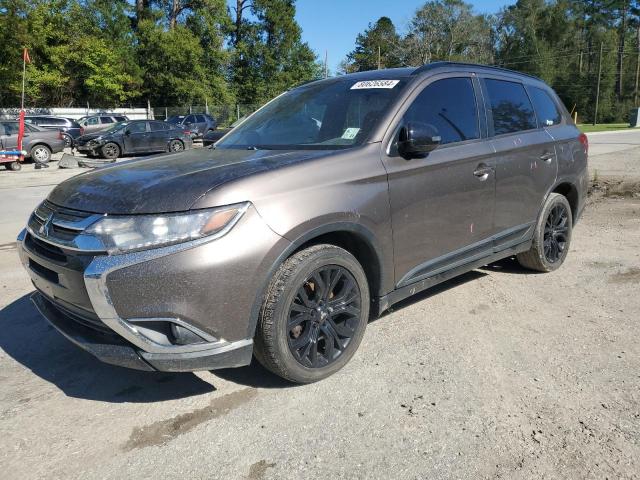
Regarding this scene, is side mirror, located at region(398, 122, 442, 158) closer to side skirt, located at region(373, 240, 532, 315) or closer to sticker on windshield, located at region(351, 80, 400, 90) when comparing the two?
sticker on windshield, located at region(351, 80, 400, 90)

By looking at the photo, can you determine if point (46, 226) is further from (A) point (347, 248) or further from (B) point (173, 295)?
(A) point (347, 248)

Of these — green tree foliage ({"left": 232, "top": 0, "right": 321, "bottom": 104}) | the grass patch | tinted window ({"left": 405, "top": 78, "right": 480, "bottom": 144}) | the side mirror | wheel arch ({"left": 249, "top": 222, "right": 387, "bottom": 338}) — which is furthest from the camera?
green tree foliage ({"left": 232, "top": 0, "right": 321, "bottom": 104})

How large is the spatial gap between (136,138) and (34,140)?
3.96 m

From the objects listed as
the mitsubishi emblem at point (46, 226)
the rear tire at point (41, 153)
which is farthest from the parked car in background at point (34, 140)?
the mitsubishi emblem at point (46, 226)

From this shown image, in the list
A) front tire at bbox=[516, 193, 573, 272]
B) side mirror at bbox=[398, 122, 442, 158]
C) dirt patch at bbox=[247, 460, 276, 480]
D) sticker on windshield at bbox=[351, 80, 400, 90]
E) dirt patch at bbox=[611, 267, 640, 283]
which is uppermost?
sticker on windshield at bbox=[351, 80, 400, 90]

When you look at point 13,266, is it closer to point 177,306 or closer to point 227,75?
point 177,306

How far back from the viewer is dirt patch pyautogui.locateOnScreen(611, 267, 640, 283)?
4.86 metres

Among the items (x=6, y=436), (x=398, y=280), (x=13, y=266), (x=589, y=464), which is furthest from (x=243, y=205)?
(x=13, y=266)

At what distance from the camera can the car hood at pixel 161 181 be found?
8.51ft

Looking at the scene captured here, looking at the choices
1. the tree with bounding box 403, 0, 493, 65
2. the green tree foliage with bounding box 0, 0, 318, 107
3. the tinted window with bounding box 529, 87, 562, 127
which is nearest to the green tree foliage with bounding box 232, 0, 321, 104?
the green tree foliage with bounding box 0, 0, 318, 107

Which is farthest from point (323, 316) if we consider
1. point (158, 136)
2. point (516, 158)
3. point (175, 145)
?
point (175, 145)

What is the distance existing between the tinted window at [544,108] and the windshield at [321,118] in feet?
6.38

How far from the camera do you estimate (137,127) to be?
22.3m

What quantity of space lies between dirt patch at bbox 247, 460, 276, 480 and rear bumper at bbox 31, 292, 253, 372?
19.8 inches
